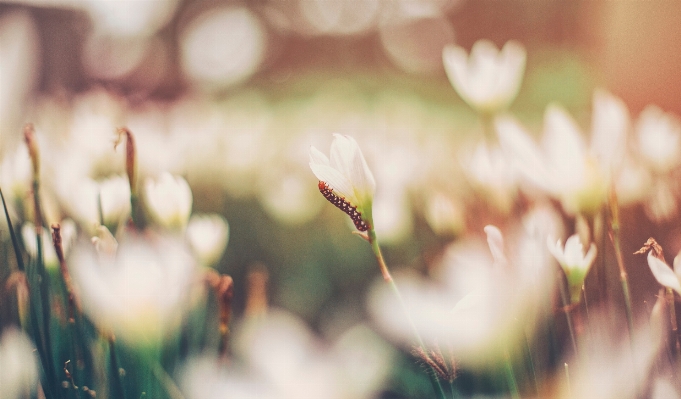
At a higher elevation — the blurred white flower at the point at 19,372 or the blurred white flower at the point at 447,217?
the blurred white flower at the point at 447,217

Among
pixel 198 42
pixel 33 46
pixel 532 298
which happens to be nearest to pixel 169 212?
pixel 532 298

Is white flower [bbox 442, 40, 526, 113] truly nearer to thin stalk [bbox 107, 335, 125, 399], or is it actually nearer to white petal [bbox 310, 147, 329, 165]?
white petal [bbox 310, 147, 329, 165]

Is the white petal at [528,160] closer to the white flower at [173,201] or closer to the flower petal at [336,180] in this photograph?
the flower petal at [336,180]

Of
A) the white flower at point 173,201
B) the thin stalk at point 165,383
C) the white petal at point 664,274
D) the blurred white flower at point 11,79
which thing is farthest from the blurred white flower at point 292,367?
the blurred white flower at point 11,79

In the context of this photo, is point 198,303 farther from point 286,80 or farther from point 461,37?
point 286,80

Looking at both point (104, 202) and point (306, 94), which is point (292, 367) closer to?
point (104, 202)

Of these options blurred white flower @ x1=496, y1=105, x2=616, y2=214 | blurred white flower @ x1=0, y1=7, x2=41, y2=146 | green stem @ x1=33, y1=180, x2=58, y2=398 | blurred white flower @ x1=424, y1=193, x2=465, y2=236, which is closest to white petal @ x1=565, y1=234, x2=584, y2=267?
blurred white flower @ x1=496, y1=105, x2=616, y2=214

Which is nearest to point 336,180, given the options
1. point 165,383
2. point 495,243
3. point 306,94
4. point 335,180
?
point 335,180
